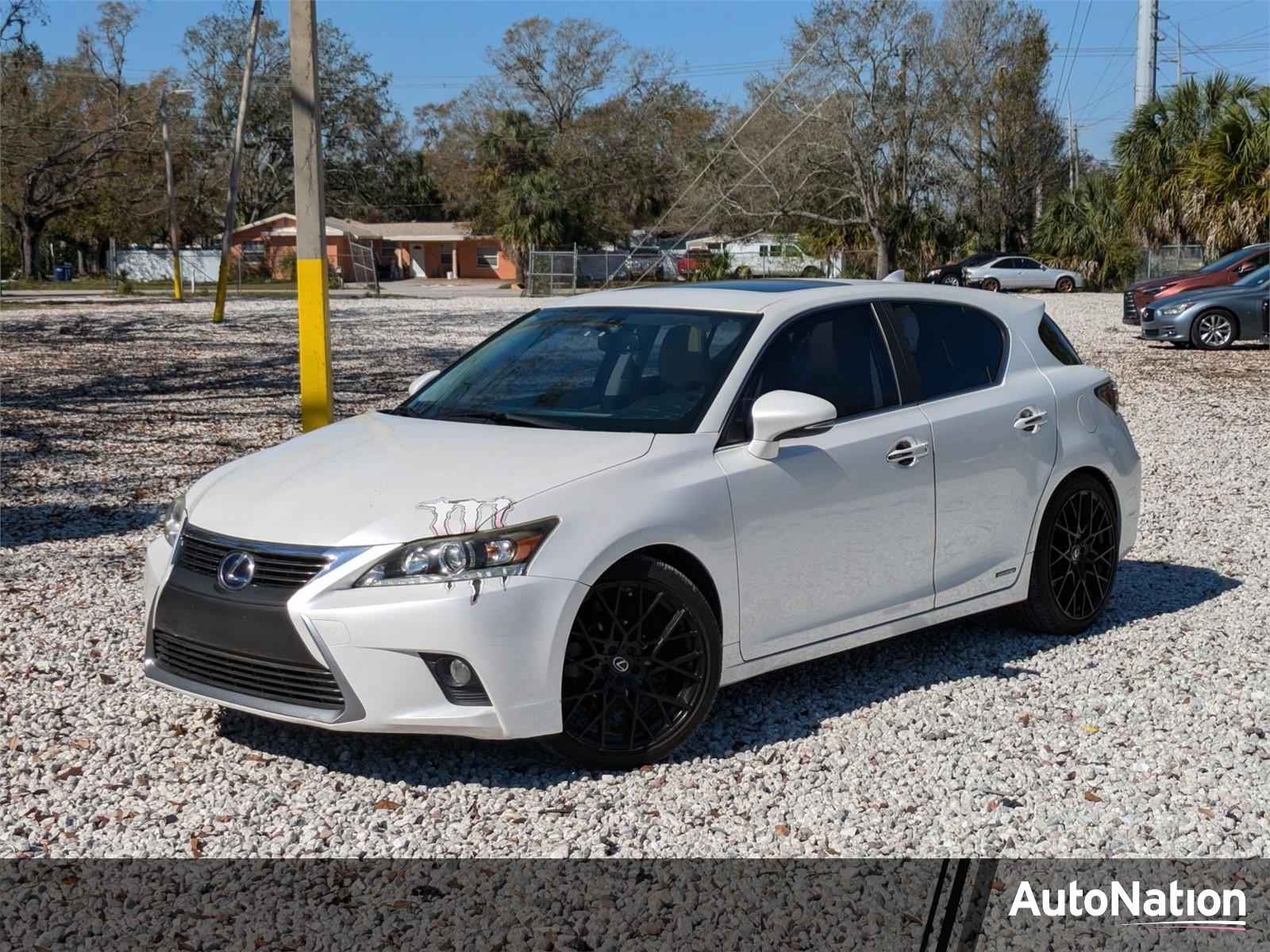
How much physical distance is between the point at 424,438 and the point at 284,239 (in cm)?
7319

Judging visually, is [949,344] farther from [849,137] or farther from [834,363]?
[849,137]

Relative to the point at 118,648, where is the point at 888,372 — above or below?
above

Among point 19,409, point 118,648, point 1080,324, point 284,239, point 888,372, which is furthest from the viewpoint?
point 284,239

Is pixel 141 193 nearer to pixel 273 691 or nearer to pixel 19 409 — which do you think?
pixel 19 409

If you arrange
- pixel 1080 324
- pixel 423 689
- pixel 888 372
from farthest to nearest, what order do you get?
pixel 1080 324, pixel 888 372, pixel 423 689

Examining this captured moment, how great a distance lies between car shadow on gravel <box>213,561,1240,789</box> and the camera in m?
4.94

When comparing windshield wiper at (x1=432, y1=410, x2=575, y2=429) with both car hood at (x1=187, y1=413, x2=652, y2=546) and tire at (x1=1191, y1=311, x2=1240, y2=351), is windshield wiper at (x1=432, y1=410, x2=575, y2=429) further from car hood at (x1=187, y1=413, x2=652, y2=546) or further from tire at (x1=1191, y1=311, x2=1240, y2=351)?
tire at (x1=1191, y1=311, x2=1240, y2=351)

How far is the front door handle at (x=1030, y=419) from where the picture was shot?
6.16 m

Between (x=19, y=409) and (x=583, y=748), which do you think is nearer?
(x=583, y=748)

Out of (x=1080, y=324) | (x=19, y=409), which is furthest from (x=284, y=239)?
(x=19, y=409)

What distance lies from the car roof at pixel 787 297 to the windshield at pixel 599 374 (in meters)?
0.08

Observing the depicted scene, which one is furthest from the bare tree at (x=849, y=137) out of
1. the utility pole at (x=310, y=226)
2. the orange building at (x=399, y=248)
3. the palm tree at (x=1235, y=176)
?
the utility pole at (x=310, y=226)

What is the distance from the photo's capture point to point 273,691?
15.1 ft

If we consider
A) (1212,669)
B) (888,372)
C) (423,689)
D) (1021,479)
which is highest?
(888,372)
